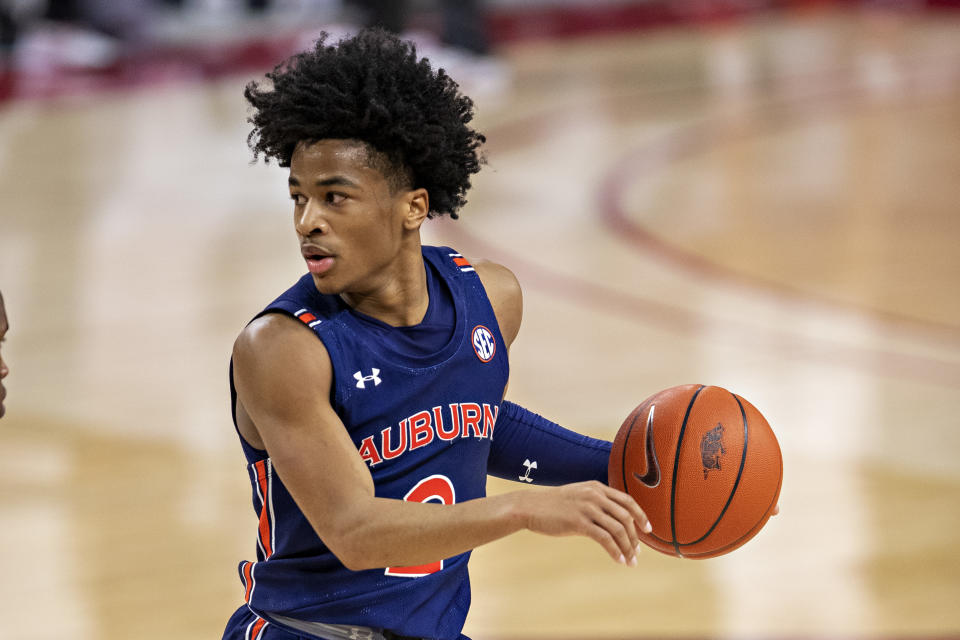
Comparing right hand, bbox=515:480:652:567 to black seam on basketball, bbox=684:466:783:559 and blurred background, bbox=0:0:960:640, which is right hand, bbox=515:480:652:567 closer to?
black seam on basketball, bbox=684:466:783:559

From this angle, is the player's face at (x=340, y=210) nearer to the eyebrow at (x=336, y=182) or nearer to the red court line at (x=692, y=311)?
the eyebrow at (x=336, y=182)

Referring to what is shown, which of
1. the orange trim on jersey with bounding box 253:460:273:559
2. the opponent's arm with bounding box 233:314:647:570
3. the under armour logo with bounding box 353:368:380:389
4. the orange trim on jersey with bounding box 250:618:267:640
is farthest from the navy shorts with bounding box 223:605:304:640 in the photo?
the under armour logo with bounding box 353:368:380:389

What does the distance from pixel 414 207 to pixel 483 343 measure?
0.30 meters

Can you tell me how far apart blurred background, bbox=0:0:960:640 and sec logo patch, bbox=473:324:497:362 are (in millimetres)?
1962

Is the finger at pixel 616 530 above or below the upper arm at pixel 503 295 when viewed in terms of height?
below

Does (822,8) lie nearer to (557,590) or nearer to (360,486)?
(557,590)

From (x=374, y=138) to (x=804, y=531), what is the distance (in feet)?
10.1

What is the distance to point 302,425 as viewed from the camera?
2.31 metres

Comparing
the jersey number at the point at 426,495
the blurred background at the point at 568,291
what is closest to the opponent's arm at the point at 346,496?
the jersey number at the point at 426,495

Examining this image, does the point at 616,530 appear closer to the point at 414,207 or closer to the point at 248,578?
the point at 414,207

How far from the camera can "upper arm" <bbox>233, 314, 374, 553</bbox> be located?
2.29m

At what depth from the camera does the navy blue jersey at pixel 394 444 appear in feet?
8.02

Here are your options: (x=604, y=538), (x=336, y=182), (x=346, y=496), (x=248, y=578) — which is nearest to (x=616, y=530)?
(x=604, y=538)

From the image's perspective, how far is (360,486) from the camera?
2293mm
